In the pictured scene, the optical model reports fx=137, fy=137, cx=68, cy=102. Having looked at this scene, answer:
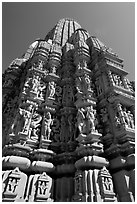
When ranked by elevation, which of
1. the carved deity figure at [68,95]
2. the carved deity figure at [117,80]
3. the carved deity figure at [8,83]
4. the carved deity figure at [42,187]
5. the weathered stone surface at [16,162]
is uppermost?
the carved deity figure at [8,83]

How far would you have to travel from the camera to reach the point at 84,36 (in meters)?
13.5

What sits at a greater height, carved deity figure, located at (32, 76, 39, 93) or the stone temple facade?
carved deity figure, located at (32, 76, 39, 93)

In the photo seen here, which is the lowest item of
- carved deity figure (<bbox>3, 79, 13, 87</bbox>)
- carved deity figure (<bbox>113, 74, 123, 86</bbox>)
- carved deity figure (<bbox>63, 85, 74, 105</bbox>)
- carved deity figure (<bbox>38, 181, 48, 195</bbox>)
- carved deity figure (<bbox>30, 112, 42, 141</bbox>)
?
carved deity figure (<bbox>38, 181, 48, 195</bbox>)

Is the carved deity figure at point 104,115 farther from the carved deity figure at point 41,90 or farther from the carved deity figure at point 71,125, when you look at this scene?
the carved deity figure at point 41,90

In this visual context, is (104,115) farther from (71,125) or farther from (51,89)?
(51,89)

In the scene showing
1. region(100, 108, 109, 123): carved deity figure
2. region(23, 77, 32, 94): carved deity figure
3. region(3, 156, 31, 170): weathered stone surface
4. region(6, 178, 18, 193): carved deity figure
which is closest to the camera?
region(6, 178, 18, 193): carved deity figure

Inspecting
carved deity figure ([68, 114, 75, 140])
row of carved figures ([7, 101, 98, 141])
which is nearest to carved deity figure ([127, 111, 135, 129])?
row of carved figures ([7, 101, 98, 141])

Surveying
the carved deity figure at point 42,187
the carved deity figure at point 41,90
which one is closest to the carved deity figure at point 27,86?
the carved deity figure at point 41,90

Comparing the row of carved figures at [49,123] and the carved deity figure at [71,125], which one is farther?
the carved deity figure at [71,125]

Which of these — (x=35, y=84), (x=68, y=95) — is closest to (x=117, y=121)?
(x=68, y=95)

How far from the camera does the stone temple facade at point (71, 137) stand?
4.19 meters

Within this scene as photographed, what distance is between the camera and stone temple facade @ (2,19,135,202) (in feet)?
13.7

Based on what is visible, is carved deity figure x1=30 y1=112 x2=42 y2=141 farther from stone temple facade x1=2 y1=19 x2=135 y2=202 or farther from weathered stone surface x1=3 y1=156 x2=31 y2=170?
weathered stone surface x1=3 y1=156 x2=31 y2=170

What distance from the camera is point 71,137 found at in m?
6.06
